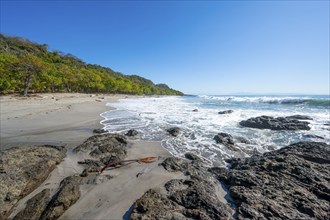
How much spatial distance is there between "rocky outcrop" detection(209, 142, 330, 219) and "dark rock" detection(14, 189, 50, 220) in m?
4.07

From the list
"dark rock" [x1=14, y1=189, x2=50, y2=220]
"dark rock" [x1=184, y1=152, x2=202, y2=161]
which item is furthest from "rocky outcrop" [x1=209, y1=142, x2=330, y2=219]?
"dark rock" [x1=14, y1=189, x2=50, y2=220]

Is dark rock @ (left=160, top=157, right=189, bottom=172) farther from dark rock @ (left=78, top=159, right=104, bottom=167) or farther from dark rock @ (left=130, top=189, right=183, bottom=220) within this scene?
dark rock @ (left=78, top=159, right=104, bottom=167)

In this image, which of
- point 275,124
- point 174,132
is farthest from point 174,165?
point 275,124

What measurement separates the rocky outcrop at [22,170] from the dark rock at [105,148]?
103 centimetres

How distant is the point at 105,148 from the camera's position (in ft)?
22.8

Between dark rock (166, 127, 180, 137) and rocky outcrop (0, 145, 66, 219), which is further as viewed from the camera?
dark rock (166, 127, 180, 137)

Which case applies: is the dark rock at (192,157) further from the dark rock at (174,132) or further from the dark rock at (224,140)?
the dark rock at (174,132)

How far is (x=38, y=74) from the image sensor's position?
33.9 m

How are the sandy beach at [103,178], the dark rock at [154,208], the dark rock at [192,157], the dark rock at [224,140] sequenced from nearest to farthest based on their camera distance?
the dark rock at [154,208]
the sandy beach at [103,178]
the dark rock at [192,157]
the dark rock at [224,140]

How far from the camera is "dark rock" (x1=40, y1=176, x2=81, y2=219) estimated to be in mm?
3569

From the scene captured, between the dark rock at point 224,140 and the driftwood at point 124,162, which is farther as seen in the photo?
the dark rock at point 224,140

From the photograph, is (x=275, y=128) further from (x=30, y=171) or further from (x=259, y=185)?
(x=30, y=171)

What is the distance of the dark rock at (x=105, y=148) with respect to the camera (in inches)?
256

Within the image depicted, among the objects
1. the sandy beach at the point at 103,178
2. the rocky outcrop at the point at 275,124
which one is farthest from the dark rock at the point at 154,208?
the rocky outcrop at the point at 275,124
